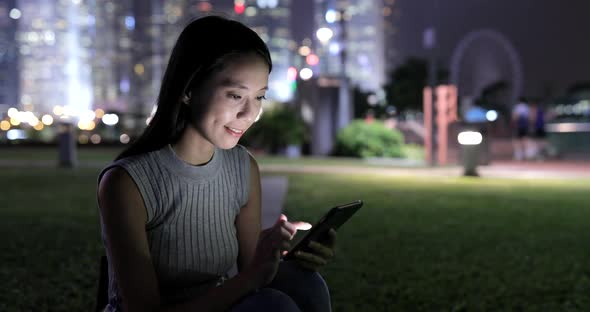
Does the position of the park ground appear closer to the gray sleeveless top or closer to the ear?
the gray sleeveless top

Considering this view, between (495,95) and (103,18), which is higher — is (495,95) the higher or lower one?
the lower one

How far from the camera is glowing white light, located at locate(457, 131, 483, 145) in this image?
14.4m

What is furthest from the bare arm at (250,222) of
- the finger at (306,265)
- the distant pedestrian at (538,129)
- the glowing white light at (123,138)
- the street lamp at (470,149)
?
the glowing white light at (123,138)

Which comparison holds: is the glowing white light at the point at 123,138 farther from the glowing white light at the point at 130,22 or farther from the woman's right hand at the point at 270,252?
the glowing white light at the point at 130,22

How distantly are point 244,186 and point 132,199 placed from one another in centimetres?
53

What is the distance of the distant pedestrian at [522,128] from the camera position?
68.2 feet

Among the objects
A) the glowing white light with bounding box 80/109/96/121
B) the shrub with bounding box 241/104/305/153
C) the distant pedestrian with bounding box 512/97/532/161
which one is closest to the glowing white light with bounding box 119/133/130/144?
the shrub with bounding box 241/104/305/153

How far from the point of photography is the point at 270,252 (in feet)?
6.79

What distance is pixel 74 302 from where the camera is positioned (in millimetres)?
4246

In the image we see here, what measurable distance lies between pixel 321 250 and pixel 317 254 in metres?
0.05

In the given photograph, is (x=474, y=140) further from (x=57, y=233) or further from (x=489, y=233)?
(x=57, y=233)

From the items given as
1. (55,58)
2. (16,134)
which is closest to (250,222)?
(16,134)

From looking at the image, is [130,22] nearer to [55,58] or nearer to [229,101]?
[55,58]

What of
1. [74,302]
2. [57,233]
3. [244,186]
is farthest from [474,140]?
[244,186]
